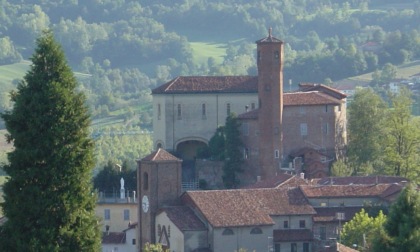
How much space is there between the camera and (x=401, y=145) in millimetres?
71438

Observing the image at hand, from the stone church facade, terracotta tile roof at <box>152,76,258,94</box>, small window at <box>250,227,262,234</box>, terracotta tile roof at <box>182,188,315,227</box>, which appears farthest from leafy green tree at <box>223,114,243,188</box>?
small window at <box>250,227,262,234</box>

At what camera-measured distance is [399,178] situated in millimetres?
65188

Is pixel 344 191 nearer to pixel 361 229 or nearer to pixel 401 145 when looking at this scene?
pixel 361 229

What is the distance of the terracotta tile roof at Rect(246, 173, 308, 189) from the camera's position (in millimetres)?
63281

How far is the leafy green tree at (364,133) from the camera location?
235 feet

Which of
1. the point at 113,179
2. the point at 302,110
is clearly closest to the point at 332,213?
the point at 302,110

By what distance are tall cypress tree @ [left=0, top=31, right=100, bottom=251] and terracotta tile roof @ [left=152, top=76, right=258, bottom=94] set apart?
168 feet

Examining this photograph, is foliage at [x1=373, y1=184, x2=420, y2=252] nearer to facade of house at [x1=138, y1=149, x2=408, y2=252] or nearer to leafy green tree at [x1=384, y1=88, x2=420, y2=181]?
facade of house at [x1=138, y1=149, x2=408, y2=252]

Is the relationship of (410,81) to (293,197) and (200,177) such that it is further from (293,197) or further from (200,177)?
(293,197)

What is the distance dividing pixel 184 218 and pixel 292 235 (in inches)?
145

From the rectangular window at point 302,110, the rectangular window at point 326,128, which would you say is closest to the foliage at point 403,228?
the rectangular window at point 302,110

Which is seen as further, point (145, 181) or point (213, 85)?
point (213, 85)

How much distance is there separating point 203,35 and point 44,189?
174108mm

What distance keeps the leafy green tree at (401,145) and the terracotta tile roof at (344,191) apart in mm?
8132
